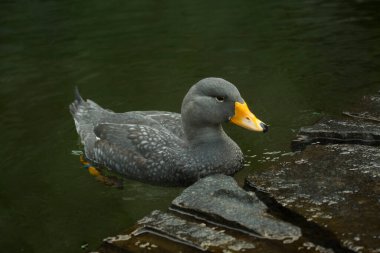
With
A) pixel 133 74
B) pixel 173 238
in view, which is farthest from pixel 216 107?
pixel 133 74

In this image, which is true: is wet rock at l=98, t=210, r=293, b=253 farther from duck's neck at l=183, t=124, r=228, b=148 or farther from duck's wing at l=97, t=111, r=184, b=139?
duck's wing at l=97, t=111, r=184, b=139

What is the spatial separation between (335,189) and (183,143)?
5.83 feet

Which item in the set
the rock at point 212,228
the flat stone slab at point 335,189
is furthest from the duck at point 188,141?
the rock at point 212,228

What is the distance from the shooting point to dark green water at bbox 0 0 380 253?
548 centimetres

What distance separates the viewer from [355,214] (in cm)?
400

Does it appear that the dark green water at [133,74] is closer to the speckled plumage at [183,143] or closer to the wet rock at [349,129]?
the speckled plumage at [183,143]

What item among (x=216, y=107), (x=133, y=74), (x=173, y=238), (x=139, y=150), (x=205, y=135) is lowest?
(x=173, y=238)

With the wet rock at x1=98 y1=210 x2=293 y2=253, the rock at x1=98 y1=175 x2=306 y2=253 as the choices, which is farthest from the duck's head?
the wet rock at x1=98 y1=210 x2=293 y2=253

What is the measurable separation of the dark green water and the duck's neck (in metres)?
0.41

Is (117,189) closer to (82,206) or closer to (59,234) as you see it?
(82,206)

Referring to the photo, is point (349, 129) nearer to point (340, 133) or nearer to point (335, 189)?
point (340, 133)

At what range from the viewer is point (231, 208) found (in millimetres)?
4238

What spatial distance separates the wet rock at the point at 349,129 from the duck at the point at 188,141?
0.72 m

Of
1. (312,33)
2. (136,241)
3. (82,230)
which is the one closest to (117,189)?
(82,230)
